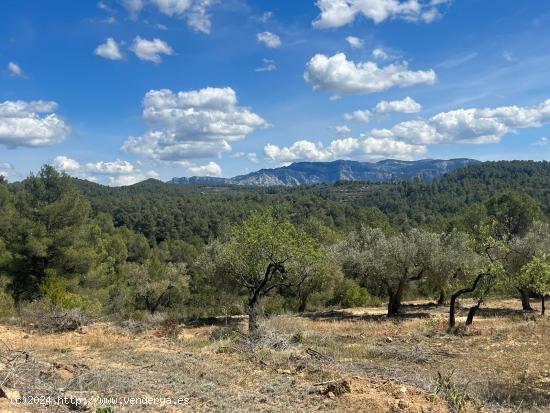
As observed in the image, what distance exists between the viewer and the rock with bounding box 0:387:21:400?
26.8 ft

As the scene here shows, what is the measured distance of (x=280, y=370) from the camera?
502 inches

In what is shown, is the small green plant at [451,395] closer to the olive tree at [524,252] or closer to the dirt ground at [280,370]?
the dirt ground at [280,370]

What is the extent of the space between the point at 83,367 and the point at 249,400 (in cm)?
526

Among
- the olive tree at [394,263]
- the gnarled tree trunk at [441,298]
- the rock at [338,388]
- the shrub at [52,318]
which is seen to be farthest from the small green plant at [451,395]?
the gnarled tree trunk at [441,298]

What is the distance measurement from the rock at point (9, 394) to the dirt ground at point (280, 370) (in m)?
0.08

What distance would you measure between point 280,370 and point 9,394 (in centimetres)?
680

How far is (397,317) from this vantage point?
29297mm

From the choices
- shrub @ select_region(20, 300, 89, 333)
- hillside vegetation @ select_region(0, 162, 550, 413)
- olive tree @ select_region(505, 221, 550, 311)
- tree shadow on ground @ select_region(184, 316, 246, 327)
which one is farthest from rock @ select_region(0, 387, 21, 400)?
olive tree @ select_region(505, 221, 550, 311)

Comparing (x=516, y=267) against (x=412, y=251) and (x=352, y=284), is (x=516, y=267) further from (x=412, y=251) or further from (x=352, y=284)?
(x=352, y=284)

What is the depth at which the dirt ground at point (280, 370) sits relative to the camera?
373 inches

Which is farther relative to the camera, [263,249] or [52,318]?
[263,249]

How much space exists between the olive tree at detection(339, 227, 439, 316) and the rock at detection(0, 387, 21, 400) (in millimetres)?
25119

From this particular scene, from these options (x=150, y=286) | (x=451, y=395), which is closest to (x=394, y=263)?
(x=451, y=395)

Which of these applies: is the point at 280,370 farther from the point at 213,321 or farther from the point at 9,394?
the point at 213,321
